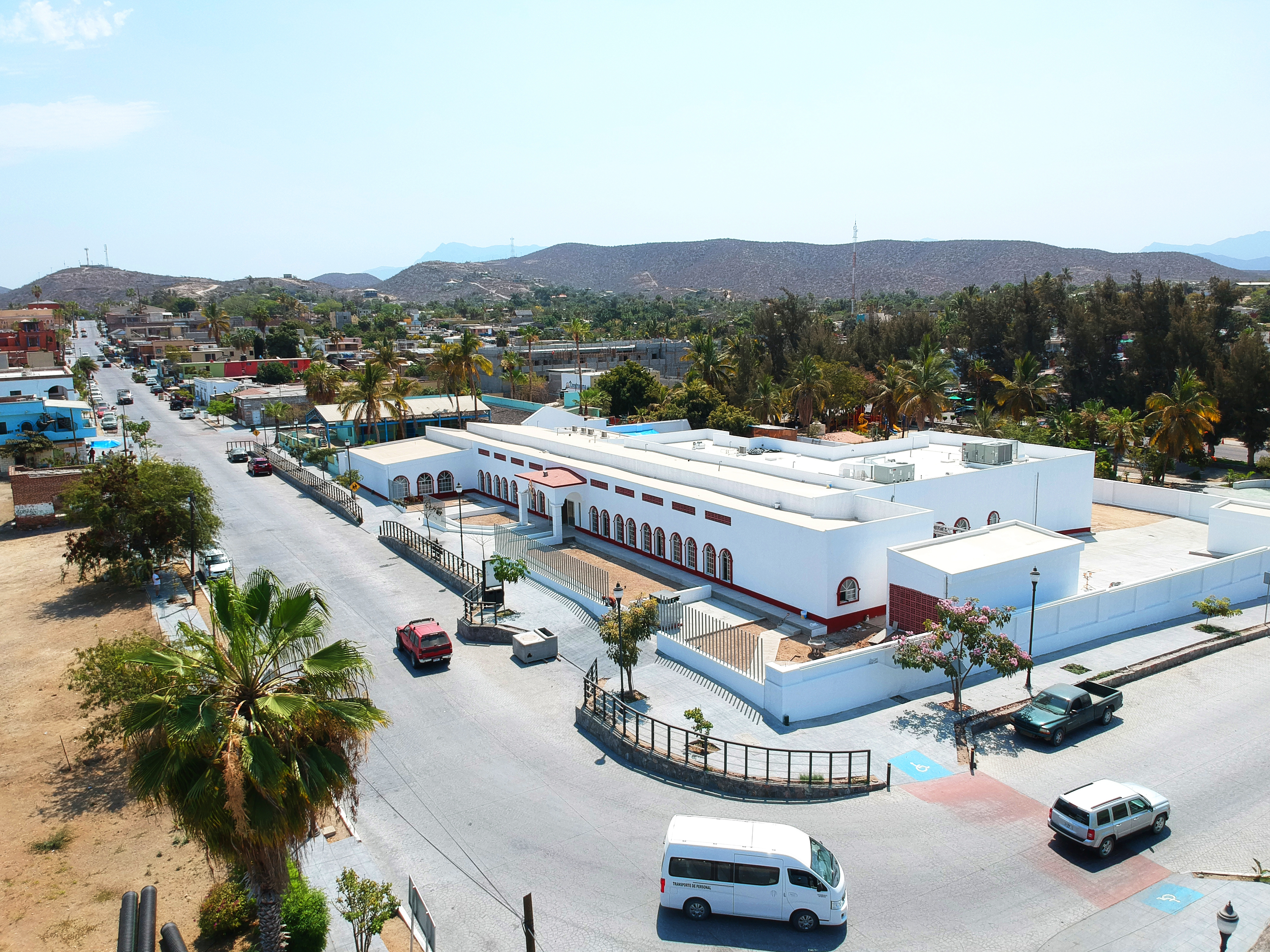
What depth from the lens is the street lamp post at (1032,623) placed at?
23922 millimetres

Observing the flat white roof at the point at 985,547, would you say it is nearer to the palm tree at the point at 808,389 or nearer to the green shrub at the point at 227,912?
the green shrub at the point at 227,912

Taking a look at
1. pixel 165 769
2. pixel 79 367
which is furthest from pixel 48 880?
pixel 79 367

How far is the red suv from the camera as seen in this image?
26531 mm

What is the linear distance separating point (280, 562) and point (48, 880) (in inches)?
891

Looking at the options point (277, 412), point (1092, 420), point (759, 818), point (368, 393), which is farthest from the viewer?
point (277, 412)

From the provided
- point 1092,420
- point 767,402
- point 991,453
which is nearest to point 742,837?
point 991,453

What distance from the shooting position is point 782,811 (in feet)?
60.5

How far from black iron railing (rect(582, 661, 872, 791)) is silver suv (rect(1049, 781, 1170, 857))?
3956 mm

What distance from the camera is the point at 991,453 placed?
127 ft

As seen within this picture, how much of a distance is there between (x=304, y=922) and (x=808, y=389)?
2121 inches

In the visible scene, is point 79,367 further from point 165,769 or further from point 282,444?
point 165,769

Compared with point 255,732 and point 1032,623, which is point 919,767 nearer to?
point 1032,623

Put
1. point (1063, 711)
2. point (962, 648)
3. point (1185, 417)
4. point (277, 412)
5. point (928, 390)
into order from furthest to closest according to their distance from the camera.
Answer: point (277, 412)
point (928, 390)
point (1185, 417)
point (962, 648)
point (1063, 711)

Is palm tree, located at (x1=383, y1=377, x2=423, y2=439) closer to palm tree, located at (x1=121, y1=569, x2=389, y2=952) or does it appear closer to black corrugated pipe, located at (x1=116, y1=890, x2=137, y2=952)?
black corrugated pipe, located at (x1=116, y1=890, x2=137, y2=952)
